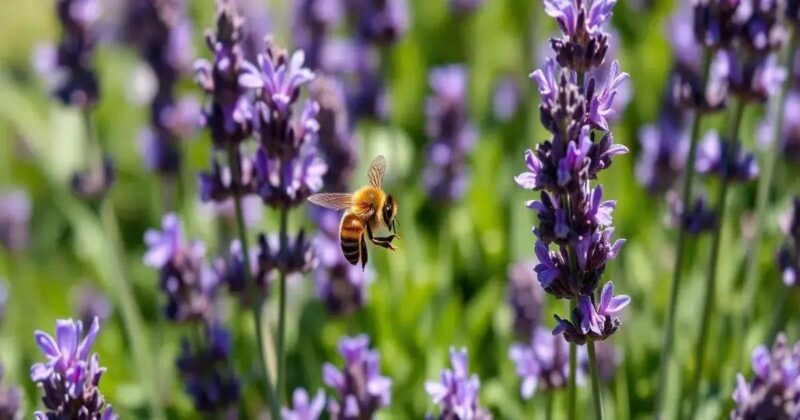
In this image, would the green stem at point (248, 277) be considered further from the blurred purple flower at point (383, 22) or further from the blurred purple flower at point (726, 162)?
the blurred purple flower at point (383, 22)

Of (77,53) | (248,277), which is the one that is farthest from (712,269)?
(77,53)

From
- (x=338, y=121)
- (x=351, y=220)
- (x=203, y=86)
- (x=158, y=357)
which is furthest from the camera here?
(x=158, y=357)

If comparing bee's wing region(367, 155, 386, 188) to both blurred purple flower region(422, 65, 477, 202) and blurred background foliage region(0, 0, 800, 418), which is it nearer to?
blurred background foliage region(0, 0, 800, 418)

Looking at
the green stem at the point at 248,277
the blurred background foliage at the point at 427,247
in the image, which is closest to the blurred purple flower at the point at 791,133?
the blurred background foliage at the point at 427,247

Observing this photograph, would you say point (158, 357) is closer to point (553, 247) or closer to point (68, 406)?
point (553, 247)

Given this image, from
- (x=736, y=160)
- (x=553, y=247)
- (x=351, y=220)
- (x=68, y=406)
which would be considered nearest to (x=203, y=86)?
(x=351, y=220)

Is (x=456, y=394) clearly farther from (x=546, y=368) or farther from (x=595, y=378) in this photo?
(x=546, y=368)
